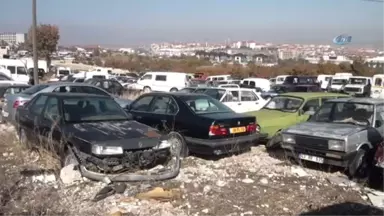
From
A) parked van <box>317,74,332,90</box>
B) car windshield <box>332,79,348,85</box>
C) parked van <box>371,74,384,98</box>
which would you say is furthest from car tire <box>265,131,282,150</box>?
parked van <box>317,74,332,90</box>

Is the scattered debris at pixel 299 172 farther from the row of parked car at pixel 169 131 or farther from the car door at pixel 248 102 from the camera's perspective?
the car door at pixel 248 102

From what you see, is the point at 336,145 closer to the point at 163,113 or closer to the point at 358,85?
the point at 163,113

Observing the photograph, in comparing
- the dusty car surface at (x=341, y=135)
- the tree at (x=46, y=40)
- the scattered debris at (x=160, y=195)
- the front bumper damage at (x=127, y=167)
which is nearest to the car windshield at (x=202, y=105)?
the dusty car surface at (x=341, y=135)

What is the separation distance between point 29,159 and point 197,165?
3.43m

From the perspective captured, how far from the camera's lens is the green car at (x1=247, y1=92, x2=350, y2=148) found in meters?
10.4

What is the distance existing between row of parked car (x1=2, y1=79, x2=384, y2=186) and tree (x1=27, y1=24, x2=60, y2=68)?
61173 millimetres

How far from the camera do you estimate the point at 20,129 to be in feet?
32.3

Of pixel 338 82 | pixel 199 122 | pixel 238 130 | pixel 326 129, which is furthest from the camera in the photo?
pixel 338 82

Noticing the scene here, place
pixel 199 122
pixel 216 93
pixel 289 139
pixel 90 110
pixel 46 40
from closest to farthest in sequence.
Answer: pixel 90 110, pixel 199 122, pixel 289 139, pixel 216 93, pixel 46 40

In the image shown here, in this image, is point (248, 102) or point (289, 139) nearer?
point (289, 139)

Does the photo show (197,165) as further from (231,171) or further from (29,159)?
(29,159)

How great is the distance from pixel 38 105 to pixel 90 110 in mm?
1573

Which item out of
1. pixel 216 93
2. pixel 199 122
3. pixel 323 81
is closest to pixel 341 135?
pixel 199 122

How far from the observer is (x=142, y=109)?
983cm
